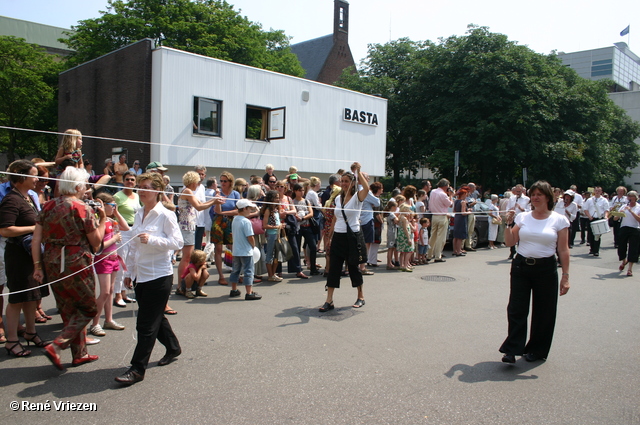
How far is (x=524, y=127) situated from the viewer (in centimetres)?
2889

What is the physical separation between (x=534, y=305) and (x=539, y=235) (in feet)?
2.43

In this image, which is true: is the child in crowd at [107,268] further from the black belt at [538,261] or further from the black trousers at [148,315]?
the black belt at [538,261]

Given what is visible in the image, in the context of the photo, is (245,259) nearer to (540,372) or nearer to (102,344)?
(102,344)

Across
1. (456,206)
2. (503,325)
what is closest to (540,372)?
(503,325)

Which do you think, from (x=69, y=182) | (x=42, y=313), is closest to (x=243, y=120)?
(x=42, y=313)

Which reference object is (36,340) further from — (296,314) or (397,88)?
(397,88)

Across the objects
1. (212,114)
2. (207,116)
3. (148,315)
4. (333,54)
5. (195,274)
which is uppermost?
(333,54)

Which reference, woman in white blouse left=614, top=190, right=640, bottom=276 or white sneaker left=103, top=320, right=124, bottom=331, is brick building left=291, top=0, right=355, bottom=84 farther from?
white sneaker left=103, top=320, right=124, bottom=331

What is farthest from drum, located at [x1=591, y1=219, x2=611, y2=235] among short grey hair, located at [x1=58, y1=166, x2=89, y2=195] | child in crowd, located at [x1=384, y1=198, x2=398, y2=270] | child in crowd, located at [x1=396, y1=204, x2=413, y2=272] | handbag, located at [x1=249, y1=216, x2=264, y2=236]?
short grey hair, located at [x1=58, y1=166, x2=89, y2=195]

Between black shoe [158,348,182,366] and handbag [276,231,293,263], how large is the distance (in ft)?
13.1

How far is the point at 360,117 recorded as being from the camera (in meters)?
24.7

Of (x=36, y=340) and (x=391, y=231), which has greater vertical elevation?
(x=391, y=231)

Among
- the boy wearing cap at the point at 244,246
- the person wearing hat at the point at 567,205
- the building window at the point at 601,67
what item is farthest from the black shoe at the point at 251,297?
the building window at the point at 601,67

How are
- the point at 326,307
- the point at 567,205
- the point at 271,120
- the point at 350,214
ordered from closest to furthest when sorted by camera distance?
1. the point at 326,307
2. the point at 350,214
3. the point at 567,205
4. the point at 271,120
